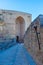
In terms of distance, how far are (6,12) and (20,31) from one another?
16.3 ft

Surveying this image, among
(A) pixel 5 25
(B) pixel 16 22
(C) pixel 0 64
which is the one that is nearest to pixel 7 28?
(A) pixel 5 25

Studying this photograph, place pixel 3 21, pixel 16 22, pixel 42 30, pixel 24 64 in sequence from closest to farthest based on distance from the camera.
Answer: pixel 42 30 < pixel 24 64 < pixel 3 21 < pixel 16 22

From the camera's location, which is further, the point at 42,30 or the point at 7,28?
the point at 7,28

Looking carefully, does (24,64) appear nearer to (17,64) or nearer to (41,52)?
(17,64)

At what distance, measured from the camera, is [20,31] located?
2747 cm

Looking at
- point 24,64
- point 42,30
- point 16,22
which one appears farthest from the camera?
point 16,22

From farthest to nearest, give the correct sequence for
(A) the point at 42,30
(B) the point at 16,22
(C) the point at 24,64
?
(B) the point at 16,22 < (C) the point at 24,64 < (A) the point at 42,30

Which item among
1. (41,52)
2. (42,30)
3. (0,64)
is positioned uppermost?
(42,30)

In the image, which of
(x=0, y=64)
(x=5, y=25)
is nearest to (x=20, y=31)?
(x=5, y=25)

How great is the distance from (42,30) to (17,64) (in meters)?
1.40

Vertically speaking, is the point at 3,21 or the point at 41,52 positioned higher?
the point at 3,21

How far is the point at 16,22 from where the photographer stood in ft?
87.2

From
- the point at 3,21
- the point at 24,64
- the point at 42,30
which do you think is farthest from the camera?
the point at 3,21

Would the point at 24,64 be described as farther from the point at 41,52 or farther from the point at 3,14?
the point at 3,14
